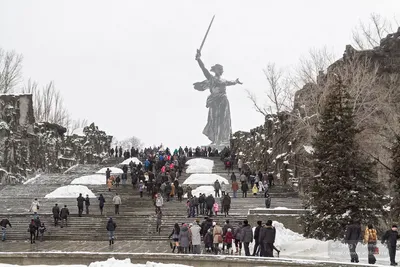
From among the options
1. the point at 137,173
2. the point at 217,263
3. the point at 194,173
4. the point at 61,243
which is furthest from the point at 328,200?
the point at 194,173

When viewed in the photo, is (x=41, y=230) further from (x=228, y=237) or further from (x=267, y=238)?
(x=267, y=238)

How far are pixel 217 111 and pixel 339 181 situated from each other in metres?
52.7

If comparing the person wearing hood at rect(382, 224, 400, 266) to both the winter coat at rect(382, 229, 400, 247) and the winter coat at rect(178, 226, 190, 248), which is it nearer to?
the winter coat at rect(382, 229, 400, 247)

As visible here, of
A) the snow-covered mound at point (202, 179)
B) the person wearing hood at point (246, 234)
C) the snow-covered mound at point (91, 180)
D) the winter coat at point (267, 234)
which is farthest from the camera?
the snow-covered mound at point (91, 180)

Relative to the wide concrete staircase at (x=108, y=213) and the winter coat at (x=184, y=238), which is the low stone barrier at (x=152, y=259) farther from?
the wide concrete staircase at (x=108, y=213)

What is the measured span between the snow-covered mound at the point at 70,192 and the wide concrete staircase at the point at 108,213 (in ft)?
2.59

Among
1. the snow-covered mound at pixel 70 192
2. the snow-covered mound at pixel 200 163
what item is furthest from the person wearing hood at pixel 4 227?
the snow-covered mound at pixel 200 163

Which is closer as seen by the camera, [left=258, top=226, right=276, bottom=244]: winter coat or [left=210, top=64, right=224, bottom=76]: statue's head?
[left=258, top=226, right=276, bottom=244]: winter coat

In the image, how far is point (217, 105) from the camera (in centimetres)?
7506

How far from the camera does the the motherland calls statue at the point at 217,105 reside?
74.6 m

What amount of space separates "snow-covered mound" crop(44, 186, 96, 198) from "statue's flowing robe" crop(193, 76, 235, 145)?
39.3 m

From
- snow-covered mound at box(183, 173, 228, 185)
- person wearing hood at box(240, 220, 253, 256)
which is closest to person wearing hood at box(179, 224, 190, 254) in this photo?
person wearing hood at box(240, 220, 253, 256)

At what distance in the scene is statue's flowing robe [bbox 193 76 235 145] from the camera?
74.6m

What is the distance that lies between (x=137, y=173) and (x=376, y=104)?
15.4 m
